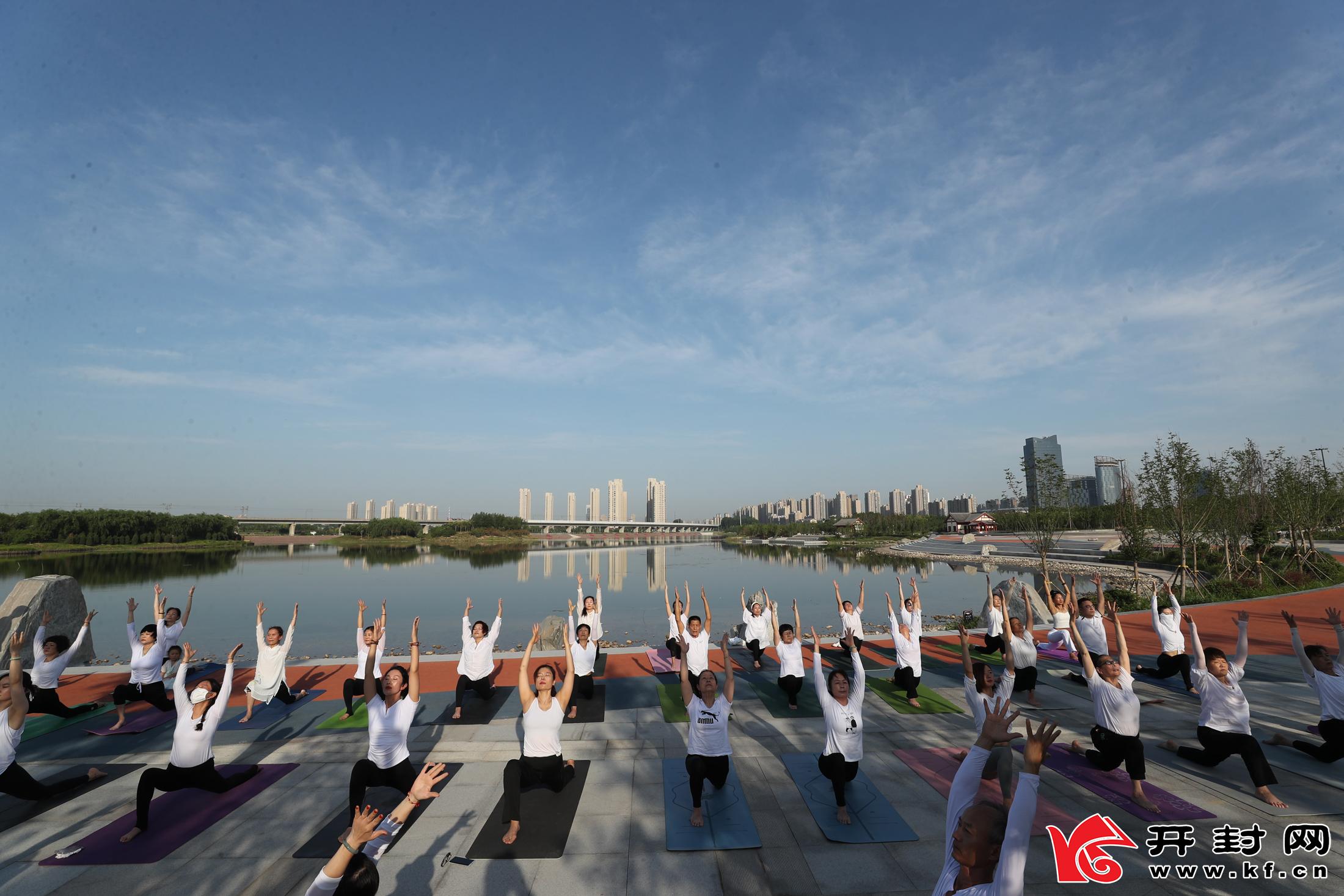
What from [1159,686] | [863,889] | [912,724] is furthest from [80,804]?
[1159,686]

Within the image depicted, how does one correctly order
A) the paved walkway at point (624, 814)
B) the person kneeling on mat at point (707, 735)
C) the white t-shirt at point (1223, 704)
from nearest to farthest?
the paved walkway at point (624, 814)
the person kneeling on mat at point (707, 735)
the white t-shirt at point (1223, 704)

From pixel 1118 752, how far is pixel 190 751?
9.92 metres

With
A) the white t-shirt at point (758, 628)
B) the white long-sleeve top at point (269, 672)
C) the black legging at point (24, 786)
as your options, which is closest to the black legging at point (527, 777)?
the black legging at point (24, 786)

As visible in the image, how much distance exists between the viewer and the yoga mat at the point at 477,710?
30.3 ft

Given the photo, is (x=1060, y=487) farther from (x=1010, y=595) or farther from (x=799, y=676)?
(x=799, y=676)

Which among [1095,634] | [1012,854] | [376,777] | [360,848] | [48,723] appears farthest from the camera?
[1095,634]

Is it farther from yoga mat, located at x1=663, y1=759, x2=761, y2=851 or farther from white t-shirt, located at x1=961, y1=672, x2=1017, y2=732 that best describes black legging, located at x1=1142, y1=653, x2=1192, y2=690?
yoga mat, located at x1=663, y1=759, x2=761, y2=851

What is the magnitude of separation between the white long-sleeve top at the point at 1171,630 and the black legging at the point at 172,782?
13.9 metres

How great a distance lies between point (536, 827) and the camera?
5.88m

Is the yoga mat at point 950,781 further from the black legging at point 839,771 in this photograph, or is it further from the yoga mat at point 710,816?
the yoga mat at point 710,816

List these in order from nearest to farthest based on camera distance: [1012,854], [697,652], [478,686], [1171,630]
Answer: [1012,854] → [697,652] → [478,686] → [1171,630]

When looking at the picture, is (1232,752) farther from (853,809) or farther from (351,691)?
(351,691)

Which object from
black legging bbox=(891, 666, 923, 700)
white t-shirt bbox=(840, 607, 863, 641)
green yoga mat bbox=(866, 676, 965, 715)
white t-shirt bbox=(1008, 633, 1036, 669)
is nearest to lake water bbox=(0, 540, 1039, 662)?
white t-shirt bbox=(840, 607, 863, 641)

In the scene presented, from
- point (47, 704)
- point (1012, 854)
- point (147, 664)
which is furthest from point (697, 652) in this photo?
point (47, 704)
